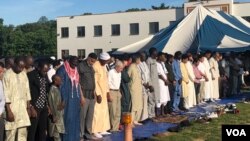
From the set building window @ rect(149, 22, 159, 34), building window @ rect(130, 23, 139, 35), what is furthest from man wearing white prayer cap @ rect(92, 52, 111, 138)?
building window @ rect(130, 23, 139, 35)

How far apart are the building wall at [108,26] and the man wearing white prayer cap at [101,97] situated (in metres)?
39.3

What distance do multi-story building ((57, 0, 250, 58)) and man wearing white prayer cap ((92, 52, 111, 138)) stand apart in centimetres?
3723

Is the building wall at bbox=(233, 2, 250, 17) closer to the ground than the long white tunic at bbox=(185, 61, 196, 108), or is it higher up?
higher up

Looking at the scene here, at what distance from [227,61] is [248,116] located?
19.1ft

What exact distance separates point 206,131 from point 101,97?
245 centimetres

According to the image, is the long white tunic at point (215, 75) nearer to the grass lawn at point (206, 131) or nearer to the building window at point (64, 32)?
the grass lawn at point (206, 131)

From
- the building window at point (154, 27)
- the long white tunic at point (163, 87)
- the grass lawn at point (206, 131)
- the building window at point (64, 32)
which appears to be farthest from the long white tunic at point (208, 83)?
the building window at point (64, 32)

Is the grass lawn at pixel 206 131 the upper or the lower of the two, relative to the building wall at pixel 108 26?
lower

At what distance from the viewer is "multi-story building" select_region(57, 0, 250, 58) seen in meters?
49.6

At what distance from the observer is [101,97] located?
9672 mm

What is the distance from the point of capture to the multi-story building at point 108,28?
49.6m

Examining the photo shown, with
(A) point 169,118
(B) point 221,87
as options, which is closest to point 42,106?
(A) point 169,118

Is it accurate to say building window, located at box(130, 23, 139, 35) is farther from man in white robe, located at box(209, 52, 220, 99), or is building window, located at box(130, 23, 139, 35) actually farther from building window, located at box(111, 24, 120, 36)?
man in white robe, located at box(209, 52, 220, 99)

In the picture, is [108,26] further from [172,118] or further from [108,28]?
[172,118]
